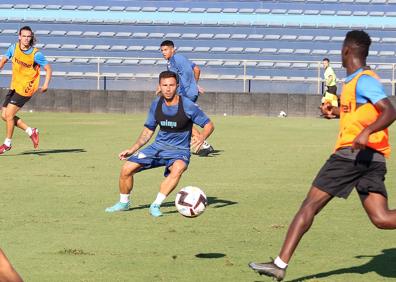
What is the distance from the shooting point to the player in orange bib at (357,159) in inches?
266

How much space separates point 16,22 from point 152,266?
4106 cm

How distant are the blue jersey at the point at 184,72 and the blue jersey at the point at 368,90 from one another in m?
10.9

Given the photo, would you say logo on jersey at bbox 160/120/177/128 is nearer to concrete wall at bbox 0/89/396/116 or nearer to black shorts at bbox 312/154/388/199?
black shorts at bbox 312/154/388/199

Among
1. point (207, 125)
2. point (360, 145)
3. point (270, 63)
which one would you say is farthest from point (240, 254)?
point (270, 63)

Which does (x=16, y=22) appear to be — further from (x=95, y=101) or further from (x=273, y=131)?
(x=273, y=131)

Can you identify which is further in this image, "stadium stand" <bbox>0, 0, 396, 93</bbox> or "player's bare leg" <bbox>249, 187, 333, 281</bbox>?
"stadium stand" <bbox>0, 0, 396, 93</bbox>

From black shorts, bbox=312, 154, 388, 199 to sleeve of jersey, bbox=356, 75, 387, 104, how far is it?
42cm

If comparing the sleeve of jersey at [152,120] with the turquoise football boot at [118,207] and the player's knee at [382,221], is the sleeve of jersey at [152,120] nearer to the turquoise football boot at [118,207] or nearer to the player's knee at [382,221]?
the turquoise football boot at [118,207]

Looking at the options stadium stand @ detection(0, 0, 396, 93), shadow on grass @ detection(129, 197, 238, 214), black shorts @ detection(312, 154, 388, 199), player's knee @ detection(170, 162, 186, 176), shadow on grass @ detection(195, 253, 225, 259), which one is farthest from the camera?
stadium stand @ detection(0, 0, 396, 93)

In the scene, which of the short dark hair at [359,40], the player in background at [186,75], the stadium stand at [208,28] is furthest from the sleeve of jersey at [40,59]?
the stadium stand at [208,28]

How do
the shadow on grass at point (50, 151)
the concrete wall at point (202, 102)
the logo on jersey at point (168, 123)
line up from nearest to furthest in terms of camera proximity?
1. the logo on jersey at point (168, 123)
2. the shadow on grass at point (50, 151)
3. the concrete wall at point (202, 102)

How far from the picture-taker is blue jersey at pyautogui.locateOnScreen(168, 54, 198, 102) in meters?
17.8

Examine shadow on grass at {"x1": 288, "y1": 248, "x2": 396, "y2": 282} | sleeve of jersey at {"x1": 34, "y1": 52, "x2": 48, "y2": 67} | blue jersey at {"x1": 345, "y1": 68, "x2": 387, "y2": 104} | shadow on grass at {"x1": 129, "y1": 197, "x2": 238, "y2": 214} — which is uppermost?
sleeve of jersey at {"x1": 34, "y1": 52, "x2": 48, "y2": 67}

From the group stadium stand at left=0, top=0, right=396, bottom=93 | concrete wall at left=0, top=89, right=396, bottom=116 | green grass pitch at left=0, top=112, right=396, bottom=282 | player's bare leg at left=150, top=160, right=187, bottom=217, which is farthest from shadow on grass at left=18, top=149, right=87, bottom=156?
stadium stand at left=0, top=0, right=396, bottom=93
